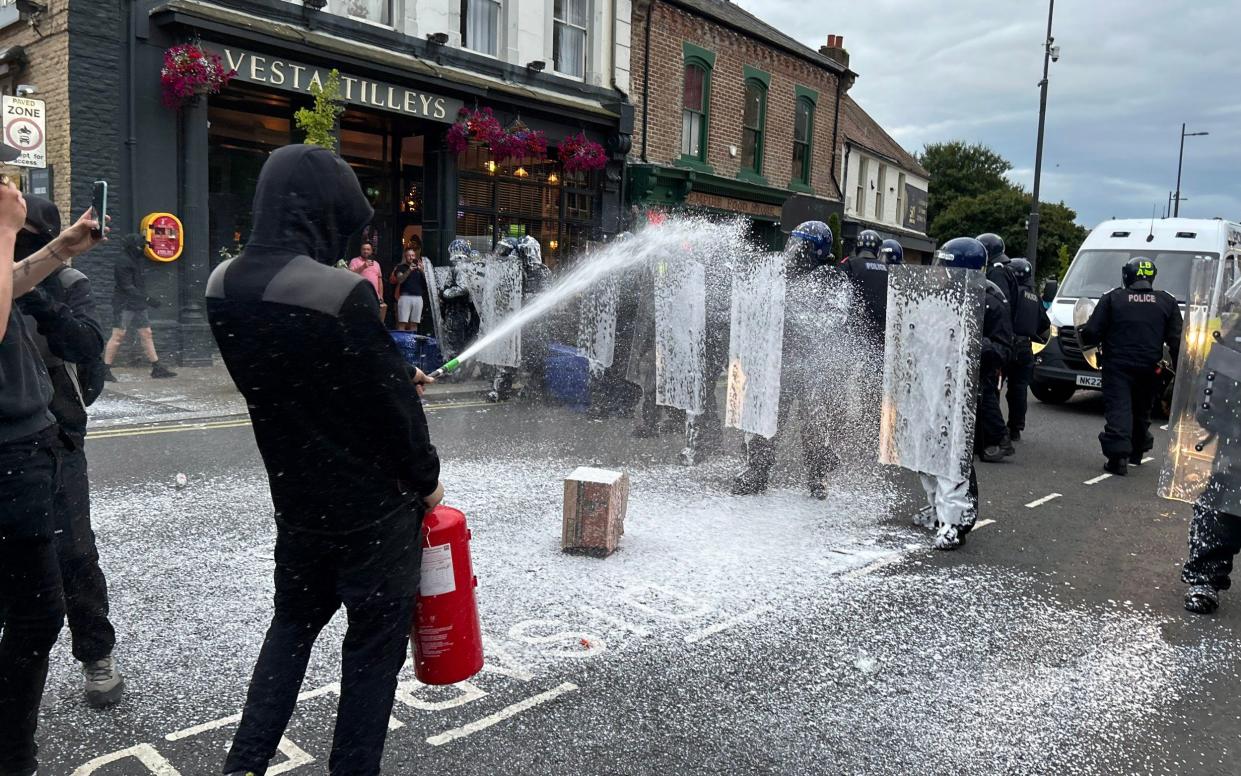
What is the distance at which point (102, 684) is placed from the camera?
3.41 m

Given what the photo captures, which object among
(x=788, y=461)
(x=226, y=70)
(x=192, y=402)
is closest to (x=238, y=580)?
(x=788, y=461)

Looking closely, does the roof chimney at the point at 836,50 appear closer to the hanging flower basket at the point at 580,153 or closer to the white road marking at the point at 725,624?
the hanging flower basket at the point at 580,153

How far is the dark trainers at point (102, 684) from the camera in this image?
3395mm

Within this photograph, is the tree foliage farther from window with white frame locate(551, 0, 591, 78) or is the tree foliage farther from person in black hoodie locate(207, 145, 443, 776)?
person in black hoodie locate(207, 145, 443, 776)

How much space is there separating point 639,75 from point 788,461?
14.1 m

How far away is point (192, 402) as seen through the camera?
1052 cm

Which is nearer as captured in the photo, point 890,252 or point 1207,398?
point 1207,398

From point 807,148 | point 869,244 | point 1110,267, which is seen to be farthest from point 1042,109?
point 869,244

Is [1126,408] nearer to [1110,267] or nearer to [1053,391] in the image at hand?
[1053,391]

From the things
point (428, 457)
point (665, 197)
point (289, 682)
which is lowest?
point (289, 682)

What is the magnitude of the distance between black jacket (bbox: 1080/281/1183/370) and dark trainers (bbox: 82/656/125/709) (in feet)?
27.2

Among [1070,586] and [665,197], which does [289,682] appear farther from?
[665,197]

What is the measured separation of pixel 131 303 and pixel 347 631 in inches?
425

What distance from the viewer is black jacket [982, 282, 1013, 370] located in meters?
7.57
